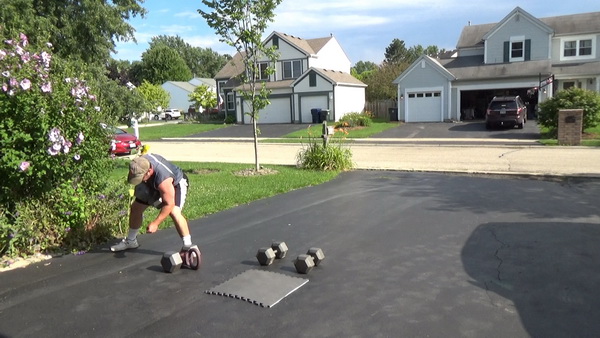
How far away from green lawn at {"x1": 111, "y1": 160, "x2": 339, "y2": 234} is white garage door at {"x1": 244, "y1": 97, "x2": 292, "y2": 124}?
24.9 metres

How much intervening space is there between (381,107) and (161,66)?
176 ft

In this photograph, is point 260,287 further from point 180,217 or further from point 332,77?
point 332,77

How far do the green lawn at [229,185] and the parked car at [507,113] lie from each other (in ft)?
52.5

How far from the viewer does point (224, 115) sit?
44.0 meters

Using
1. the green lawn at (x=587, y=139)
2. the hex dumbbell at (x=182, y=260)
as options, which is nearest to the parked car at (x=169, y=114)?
the green lawn at (x=587, y=139)

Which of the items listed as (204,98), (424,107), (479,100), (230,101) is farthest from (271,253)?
(204,98)

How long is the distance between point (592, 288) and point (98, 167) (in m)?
5.60

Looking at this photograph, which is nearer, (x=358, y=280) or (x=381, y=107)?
(x=358, y=280)

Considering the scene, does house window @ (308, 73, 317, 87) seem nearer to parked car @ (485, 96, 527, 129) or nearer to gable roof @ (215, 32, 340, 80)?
gable roof @ (215, 32, 340, 80)

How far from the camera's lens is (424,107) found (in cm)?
3294

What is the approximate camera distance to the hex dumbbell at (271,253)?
505 cm

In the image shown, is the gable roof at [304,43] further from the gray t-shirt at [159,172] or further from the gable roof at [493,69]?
the gray t-shirt at [159,172]

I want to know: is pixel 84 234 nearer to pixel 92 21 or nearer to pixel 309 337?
pixel 309 337

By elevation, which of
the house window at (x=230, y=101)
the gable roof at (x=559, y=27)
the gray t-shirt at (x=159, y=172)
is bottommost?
the gray t-shirt at (x=159, y=172)
